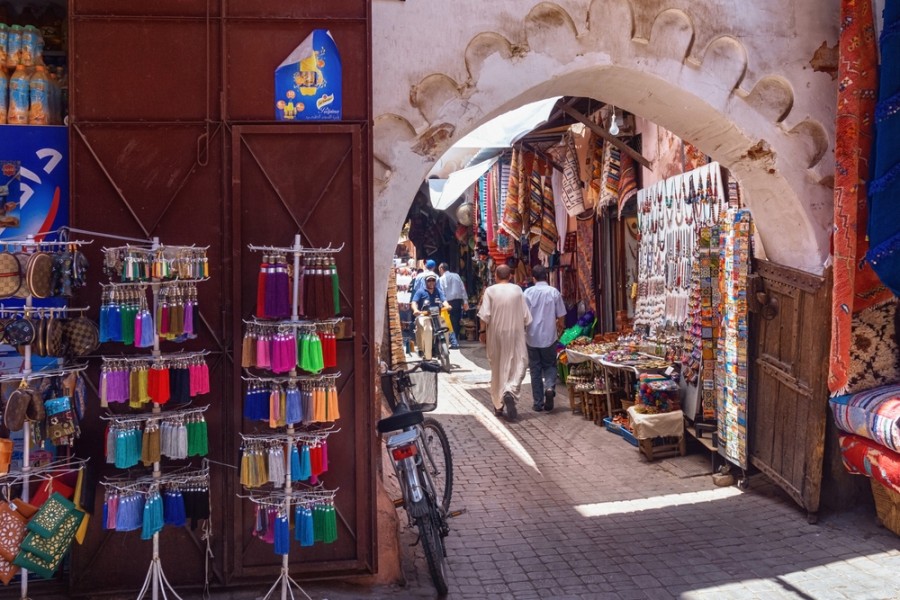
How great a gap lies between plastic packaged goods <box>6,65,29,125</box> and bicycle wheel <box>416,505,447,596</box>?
3099 mm

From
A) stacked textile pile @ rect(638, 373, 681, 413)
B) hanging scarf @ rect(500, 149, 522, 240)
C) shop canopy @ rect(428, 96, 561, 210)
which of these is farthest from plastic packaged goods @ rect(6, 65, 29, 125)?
hanging scarf @ rect(500, 149, 522, 240)

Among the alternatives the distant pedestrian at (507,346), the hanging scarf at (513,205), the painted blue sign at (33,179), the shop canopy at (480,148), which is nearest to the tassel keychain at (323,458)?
the painted blue sign at (33,179)

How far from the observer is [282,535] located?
3.95m

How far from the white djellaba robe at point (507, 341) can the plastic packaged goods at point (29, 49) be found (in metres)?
6.06

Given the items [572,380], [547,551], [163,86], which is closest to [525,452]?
[572,380]

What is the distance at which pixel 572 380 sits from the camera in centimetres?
943

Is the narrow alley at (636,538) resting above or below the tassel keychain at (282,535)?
below

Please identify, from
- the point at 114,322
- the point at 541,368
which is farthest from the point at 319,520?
the point at 541,368

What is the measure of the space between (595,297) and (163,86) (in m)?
7.64

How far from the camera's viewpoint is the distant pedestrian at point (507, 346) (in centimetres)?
943

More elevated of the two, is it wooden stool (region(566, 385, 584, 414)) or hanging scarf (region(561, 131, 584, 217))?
hanging scarf (region(561, 131, 584, 217))

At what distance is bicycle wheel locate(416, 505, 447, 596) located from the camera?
4.36 metres

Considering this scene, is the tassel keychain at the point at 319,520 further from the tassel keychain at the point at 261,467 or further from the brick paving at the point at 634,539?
the brick paving at the point at 634,539

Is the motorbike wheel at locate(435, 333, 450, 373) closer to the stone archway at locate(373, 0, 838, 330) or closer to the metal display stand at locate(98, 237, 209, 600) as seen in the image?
the stone archway at locate(373, 0, 838, 330)
